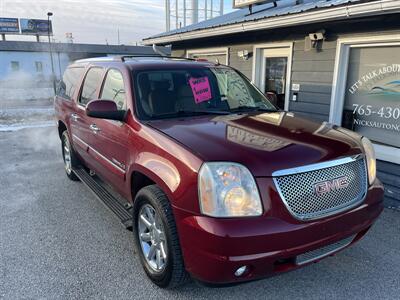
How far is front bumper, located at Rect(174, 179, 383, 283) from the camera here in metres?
2.21

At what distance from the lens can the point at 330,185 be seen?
99.0 inches

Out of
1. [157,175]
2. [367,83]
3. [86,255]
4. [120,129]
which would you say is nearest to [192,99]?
[120,129]

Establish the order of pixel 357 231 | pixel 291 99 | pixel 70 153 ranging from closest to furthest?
pixel 357 231, pixel 70 153, pixel 291 99

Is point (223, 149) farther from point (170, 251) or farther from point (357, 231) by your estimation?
point (357, 231)

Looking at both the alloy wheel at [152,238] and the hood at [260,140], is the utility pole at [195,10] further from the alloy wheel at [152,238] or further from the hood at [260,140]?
the alloy wheel at [152,238]

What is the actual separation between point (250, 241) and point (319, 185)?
0.67m

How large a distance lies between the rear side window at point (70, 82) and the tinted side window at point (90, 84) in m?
0.38

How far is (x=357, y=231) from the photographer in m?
2.69

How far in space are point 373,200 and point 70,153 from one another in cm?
428

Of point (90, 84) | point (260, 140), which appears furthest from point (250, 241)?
point (90, 84)

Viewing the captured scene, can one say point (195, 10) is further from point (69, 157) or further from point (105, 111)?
point (105, 111)

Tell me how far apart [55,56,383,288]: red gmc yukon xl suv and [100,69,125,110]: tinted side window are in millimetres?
31

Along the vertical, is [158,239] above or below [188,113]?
below

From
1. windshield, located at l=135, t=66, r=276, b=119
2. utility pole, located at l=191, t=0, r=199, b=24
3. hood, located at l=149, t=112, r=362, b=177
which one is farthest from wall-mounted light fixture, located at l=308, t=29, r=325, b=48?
utility pole, located at l=191, t=0, r=199, b=24
